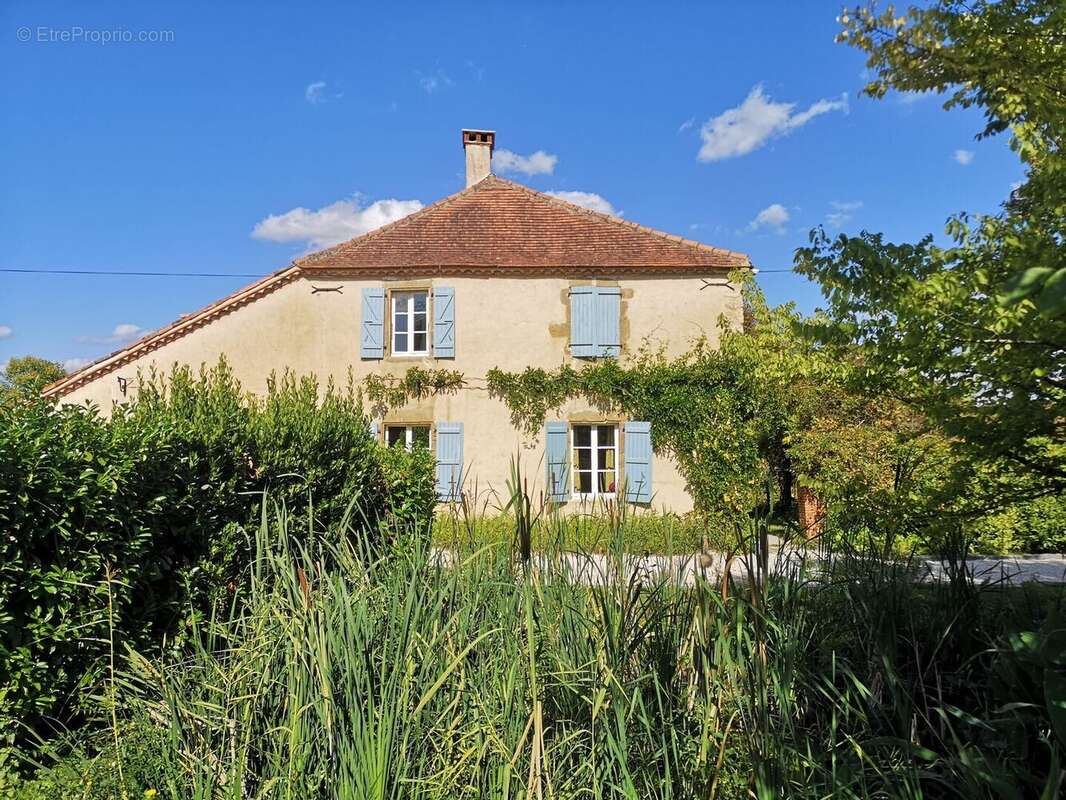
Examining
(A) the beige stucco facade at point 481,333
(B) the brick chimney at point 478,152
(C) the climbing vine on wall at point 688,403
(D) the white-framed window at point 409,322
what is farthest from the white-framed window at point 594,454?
(B) the brick chimney at point 478,152

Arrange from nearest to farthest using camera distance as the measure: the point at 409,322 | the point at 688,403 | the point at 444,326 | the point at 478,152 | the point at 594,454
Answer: the point at 688,403 < the point at 594,454 < the point at 444,326 < the point at 409,322 < the point at 478,152

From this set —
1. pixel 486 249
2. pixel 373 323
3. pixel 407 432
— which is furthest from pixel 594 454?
pixel 373 323

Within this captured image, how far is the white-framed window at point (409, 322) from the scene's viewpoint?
41.5ft

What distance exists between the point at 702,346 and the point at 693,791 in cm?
1056

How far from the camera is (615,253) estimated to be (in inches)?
494

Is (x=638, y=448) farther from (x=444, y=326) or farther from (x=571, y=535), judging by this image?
(x=571, y=535)

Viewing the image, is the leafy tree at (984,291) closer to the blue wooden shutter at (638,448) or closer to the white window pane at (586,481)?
the blue wooden shutter at (638,448)

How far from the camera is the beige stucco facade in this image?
1224 cm

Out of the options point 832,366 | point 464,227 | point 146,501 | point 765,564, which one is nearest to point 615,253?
point 464,227

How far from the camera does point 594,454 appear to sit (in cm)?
1228

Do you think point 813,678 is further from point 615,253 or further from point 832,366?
point 615,253

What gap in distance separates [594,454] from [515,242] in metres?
4.46

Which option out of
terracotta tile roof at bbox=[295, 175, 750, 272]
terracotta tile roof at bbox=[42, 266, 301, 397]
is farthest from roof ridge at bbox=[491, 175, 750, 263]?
terracotta tile roof at bbox=[42, 266, 301, 397]

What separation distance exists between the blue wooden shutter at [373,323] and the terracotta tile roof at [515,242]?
57 centimetres
